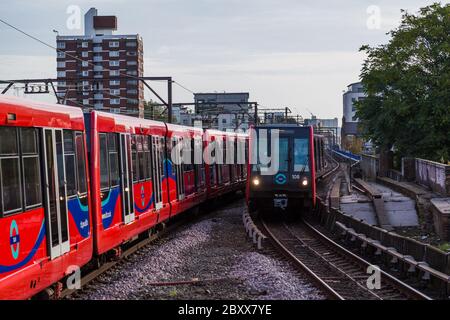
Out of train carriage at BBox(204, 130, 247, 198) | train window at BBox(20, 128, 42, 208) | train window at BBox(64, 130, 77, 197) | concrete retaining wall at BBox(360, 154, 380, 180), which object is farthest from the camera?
concrete retaining wall at BBox(360, 154, 380, 180)

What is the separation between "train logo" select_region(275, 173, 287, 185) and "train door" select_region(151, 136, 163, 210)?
16.5 feet

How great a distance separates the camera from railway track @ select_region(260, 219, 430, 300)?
35.1 feet

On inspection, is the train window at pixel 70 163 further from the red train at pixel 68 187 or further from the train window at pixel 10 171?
the train window at pixel 10 171

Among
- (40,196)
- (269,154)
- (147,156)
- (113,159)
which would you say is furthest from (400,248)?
(40,196)

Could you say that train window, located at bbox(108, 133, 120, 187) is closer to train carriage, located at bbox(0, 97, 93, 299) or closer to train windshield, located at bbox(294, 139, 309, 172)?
train carriage, located at bbox(0, 97, 93, 299)

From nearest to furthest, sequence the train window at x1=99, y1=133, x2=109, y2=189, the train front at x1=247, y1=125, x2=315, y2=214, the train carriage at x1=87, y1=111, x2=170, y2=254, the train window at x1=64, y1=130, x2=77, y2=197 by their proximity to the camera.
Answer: the train window at x1=64, y1=130, x2=77, y2=197, the train carriage at x1=87, y1=111, x2=170, y2=254, the train window at x1=99, y1=133, x2=109, y2=189, the train front at x1=247, y1=125, x2=315, y2=214

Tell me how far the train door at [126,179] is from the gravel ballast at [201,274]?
1.01 meters

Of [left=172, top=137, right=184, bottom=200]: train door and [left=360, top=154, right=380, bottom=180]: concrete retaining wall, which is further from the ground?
[left=172, top=137, right=184, bottom=200]: train door

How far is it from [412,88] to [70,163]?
26.1 meters

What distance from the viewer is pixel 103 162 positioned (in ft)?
39.2

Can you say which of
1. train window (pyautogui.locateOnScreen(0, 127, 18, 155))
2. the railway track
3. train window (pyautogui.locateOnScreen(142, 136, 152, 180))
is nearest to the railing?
the railway track

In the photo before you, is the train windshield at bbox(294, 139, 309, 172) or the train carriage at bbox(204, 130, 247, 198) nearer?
the train windshield at bbox(294, 139, 309, 172)

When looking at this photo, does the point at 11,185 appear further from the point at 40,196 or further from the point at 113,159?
the point at 113,159

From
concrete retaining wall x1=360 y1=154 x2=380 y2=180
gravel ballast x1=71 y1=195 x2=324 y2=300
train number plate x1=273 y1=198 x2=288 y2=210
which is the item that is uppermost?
train number plate x1=273 y1=198 x2=288 y2=210
